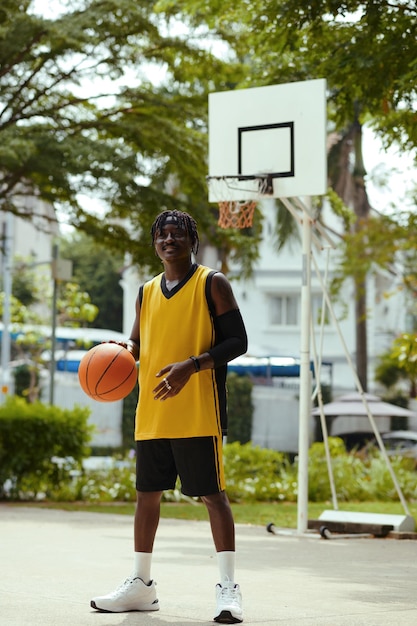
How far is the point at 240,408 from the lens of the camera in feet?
95.9

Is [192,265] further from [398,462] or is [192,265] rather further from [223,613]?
[398,462]

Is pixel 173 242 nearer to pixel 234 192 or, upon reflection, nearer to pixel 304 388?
pixel 304 388

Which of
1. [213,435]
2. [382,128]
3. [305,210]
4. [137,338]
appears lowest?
[213,435]

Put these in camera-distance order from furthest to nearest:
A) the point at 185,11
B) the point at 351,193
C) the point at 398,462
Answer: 1. the point at 351,193
2. the point at 398,462
3. the point at 185,11

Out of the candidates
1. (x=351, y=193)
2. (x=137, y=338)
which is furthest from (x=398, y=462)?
(x=351, y=193)

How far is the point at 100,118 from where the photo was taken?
691 inches

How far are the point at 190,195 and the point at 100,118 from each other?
6.03 feet

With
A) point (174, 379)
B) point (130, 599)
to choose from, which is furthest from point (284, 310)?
point (174, 379)

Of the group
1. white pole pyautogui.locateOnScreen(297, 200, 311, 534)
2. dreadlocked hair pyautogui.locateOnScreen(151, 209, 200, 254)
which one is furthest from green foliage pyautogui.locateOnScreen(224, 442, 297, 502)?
dreadlocked hair pyautogui.locateOnScreen(151, 209, 200, 254)

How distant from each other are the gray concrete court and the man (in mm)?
321

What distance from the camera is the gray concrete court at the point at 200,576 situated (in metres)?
5.54

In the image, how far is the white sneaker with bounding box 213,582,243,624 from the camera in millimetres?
5363

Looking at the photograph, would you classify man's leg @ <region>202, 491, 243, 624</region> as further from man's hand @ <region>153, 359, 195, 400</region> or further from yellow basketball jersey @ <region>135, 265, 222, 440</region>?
man's hand @ <region>153, 359, 195, 400</region>

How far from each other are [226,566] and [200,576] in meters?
1.78
